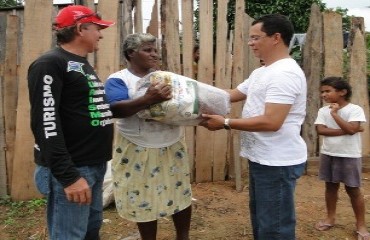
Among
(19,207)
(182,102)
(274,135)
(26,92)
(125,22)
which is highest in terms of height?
(125,22)

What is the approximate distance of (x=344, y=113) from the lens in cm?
350

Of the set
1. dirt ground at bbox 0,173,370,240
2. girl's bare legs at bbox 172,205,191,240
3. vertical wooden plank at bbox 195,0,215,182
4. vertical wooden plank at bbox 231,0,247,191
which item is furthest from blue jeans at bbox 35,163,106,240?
vertical wooden plank at bbox 231,0,247,191

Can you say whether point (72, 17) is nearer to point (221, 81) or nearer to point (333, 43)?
point (221, 81)

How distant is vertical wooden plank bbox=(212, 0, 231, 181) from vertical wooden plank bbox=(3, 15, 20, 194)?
216 centimetres

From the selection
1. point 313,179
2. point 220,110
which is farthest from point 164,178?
point 313,179

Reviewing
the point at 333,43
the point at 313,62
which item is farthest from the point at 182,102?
the point at 333,43

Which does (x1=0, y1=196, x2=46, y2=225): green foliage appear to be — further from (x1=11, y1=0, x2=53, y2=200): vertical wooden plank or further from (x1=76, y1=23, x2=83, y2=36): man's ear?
(x1=76, y1=23, x2=83, y2=36): man's ear

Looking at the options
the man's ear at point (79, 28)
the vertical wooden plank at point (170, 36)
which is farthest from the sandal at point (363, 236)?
the man's ear at point (79, 28)

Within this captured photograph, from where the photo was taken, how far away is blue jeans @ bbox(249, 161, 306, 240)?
2.43 meters

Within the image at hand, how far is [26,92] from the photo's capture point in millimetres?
4098

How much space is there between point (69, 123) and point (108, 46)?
2.20m

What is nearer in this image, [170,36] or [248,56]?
[170,36]

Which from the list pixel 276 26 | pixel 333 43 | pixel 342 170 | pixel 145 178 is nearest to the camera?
pixel 276 26

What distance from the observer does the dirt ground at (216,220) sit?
3.72m
